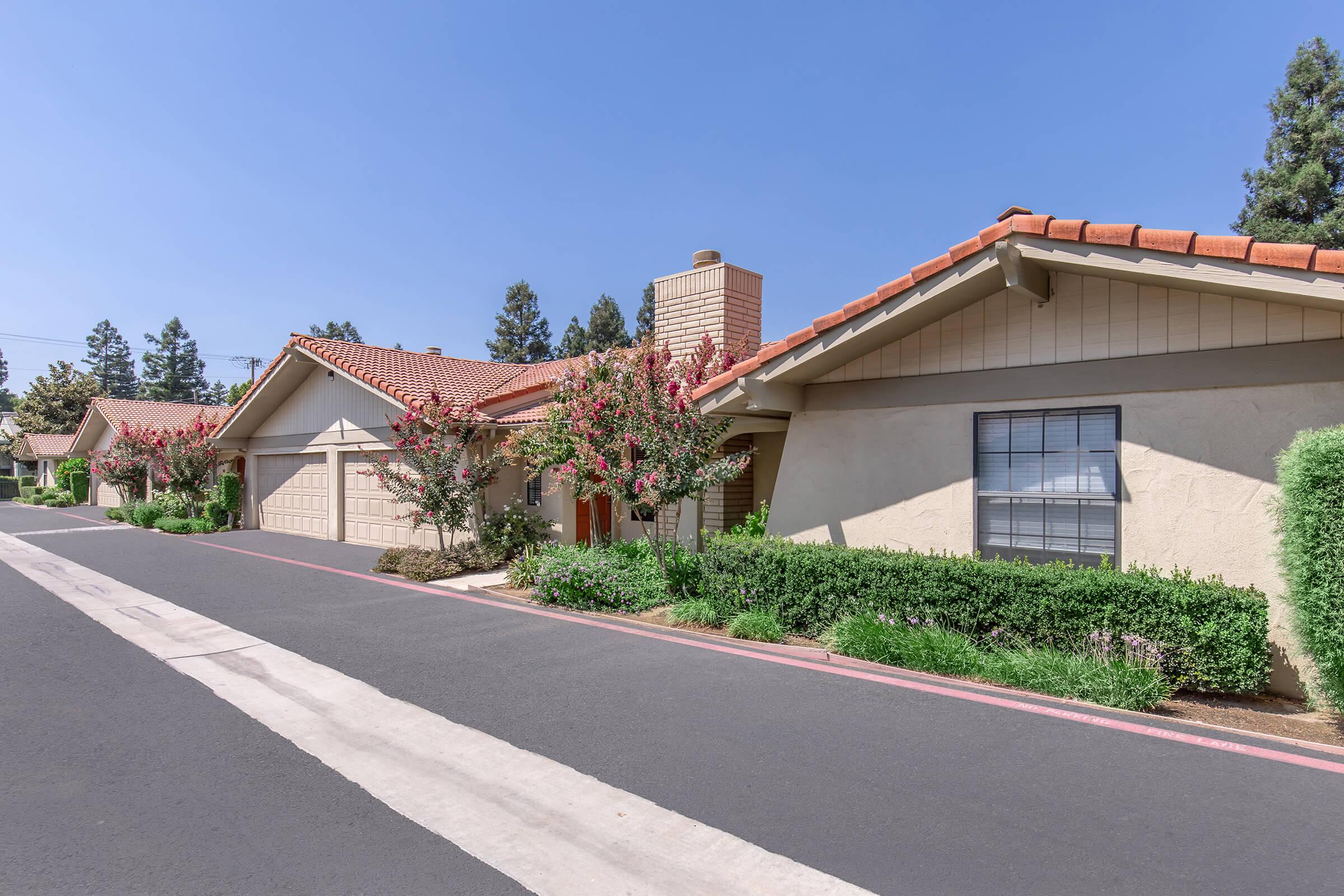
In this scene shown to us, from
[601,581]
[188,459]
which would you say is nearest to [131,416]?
[188,459]

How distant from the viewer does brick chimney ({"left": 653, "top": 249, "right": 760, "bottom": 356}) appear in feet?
39.8

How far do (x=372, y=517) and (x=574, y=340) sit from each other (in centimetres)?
4042

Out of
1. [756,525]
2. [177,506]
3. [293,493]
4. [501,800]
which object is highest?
[756,525]

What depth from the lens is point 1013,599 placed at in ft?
20.9

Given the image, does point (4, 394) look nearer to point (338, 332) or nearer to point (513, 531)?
point (338, 332)

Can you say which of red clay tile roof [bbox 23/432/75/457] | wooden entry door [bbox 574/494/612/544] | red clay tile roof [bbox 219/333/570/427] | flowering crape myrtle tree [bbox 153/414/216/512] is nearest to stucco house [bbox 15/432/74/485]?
red clay tile roof [bbox 23/432/75/457]

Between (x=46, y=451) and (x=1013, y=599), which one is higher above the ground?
(x=46, y=451)

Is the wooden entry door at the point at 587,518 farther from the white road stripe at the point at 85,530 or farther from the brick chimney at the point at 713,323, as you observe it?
the white road stripe at the point at 85,530

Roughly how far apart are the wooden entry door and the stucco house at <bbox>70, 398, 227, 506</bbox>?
85.2 feet

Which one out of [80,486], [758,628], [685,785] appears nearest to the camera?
[685,785]

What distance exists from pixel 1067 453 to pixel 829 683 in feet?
11.0

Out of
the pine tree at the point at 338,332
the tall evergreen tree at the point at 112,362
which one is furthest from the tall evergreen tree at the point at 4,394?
the pine tree at the point at 338,332

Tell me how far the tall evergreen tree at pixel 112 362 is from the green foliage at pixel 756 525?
11157 centimetres

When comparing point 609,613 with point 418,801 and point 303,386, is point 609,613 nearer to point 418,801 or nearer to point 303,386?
point 418,801
